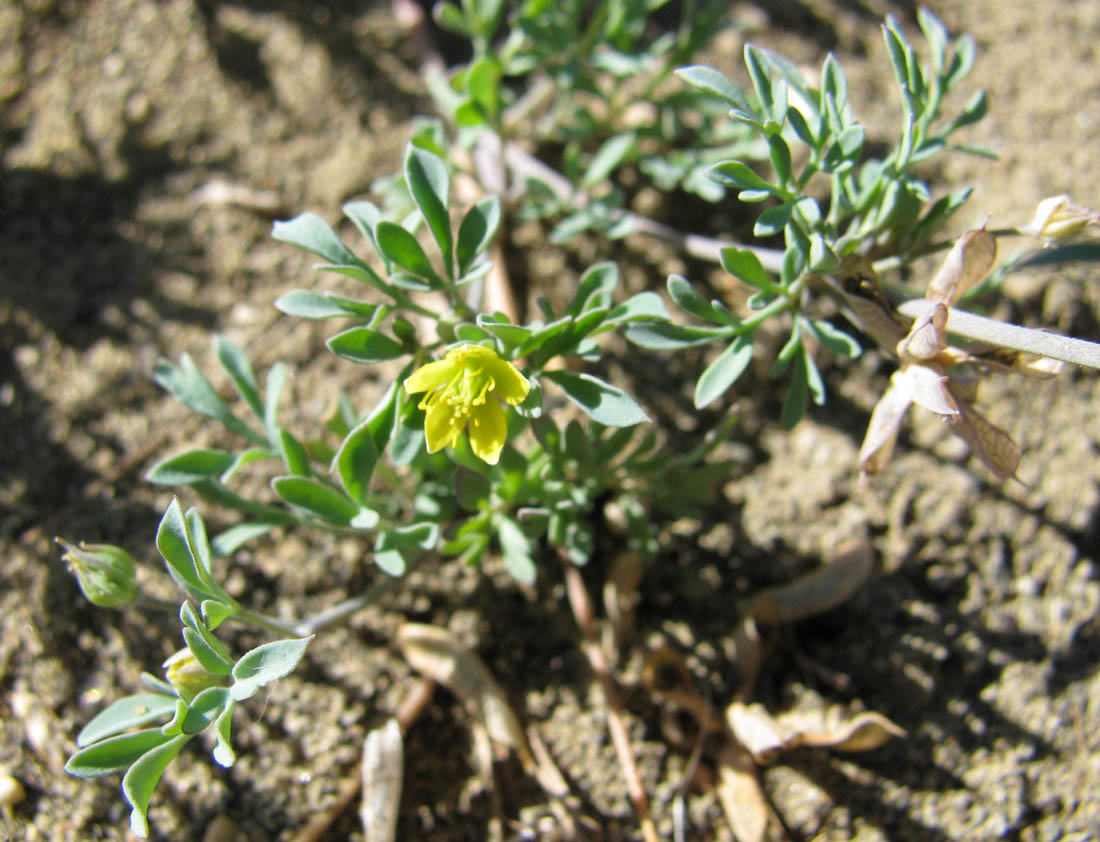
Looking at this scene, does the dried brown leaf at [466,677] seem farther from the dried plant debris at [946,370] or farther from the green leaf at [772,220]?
the green leaf at [772,220]

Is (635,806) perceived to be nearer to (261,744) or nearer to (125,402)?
(261,744)

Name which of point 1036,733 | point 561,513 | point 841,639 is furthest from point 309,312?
point 1036,733

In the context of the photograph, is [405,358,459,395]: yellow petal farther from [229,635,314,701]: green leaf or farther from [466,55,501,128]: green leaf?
[466,55,501,128]: green leaf

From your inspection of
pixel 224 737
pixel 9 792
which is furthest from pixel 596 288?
pixel 9 792

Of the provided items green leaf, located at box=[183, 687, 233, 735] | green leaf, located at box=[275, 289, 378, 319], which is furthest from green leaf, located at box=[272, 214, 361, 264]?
green leaf, located at box=[183, 687, 233, 735]

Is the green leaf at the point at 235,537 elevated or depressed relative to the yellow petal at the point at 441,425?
depressed

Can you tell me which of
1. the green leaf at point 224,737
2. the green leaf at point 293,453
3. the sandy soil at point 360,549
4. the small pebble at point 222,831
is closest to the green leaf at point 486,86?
the sandy soil at point 360,549

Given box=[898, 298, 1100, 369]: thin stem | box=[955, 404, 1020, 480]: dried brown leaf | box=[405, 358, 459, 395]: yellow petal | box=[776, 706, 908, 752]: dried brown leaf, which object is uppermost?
box=[405, 358, 459, 395]: yellow petal
